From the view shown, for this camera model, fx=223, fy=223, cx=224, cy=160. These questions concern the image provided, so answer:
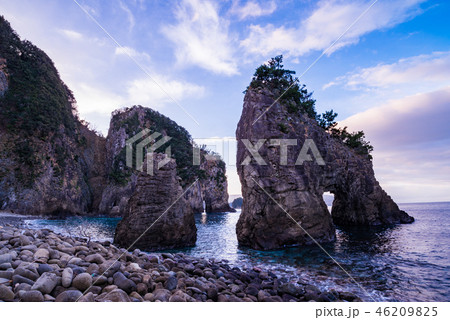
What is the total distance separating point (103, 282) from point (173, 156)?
62.4 meters

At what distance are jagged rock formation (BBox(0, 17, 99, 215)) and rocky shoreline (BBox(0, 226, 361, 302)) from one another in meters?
40.3

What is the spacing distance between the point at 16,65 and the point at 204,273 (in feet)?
215

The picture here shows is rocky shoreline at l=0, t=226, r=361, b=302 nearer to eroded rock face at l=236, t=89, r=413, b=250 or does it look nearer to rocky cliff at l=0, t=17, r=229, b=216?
eroded rock face at l=236, t=89, r=413, b=250

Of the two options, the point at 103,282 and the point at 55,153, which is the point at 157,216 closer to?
the point at 103,282

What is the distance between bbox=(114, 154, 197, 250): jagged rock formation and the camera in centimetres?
1483

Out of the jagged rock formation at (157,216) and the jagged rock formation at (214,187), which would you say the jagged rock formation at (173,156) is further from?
the jagged rock formation at (157,216)

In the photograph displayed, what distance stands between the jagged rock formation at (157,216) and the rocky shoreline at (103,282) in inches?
254

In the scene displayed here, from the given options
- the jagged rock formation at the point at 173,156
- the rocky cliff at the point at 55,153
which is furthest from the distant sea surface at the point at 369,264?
the jagged rock formation at the point at 173,156

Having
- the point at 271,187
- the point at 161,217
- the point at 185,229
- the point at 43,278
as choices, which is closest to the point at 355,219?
the point at 271,187

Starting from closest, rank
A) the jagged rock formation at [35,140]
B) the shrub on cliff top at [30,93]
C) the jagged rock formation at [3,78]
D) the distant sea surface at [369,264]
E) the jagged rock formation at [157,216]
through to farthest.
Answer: the distant sea surface at [369,264] < the jagged rock formation at [157,216] < the jagged rock formation at [35,140] < the shrub on cliff top at [30,93] < the jagged rock formation at [3,78]

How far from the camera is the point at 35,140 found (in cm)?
4281

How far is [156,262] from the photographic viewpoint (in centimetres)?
848

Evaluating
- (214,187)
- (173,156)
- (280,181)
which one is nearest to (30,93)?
(173,156)

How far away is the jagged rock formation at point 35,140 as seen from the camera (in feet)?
124
